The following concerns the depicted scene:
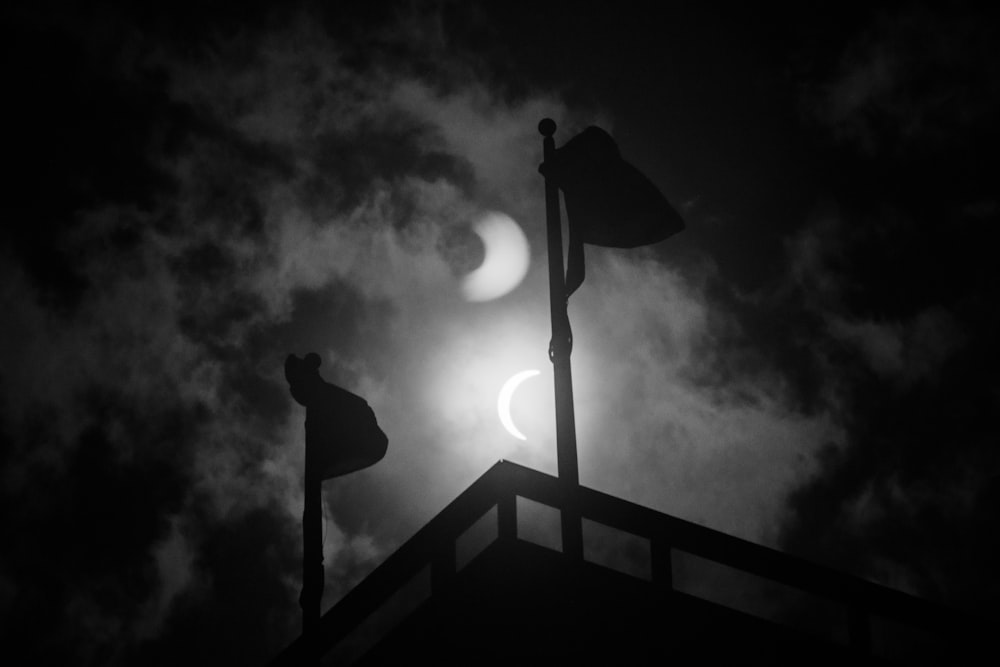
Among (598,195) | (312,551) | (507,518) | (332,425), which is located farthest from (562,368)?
(312,551)

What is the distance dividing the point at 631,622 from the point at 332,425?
3074 millimetres

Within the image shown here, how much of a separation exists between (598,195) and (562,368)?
5.75 ft

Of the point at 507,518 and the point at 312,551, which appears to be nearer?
the point at 507,518

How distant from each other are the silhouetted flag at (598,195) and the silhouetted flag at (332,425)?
7.11 feet

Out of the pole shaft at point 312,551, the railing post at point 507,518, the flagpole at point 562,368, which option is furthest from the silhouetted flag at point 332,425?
the railing post at point 507,518

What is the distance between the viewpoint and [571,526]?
5938mm

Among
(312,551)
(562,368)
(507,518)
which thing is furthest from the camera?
(312,551)

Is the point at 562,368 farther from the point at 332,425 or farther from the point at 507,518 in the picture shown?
the point at 332,425

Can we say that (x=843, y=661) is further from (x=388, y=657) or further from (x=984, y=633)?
(x=388, y=657)

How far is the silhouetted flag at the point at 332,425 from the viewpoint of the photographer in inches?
302

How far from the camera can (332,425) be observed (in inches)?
304

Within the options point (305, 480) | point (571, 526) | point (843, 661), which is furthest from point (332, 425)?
point (843, 661)

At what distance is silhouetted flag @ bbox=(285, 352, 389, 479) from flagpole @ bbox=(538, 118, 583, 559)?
1911 mm

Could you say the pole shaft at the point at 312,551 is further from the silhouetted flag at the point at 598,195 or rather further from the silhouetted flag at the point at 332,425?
the silhouetted flag at the point at 598,195
